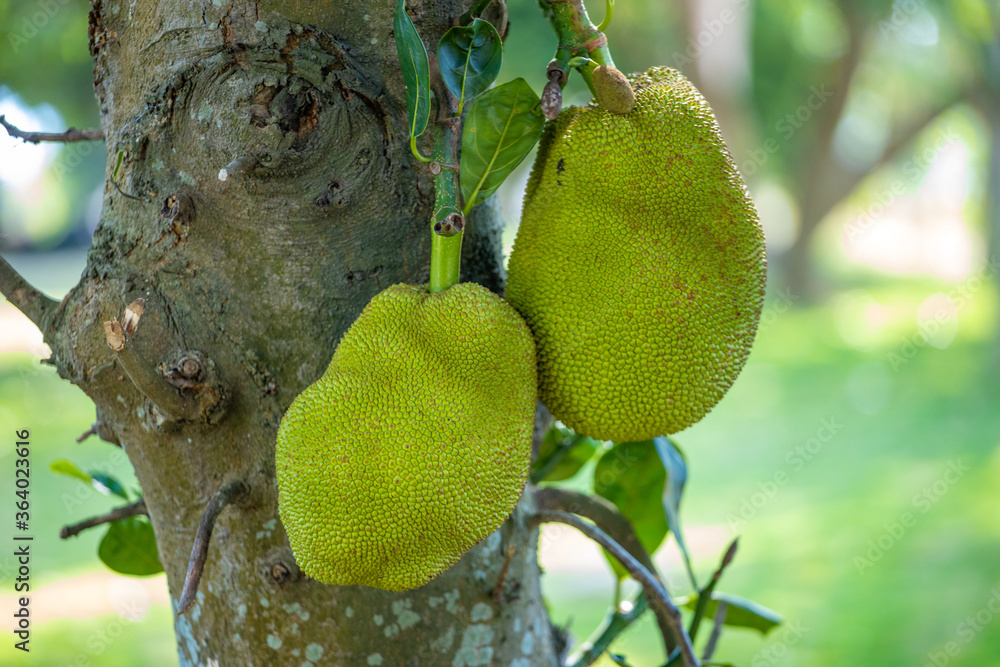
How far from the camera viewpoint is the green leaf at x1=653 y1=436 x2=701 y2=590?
991mm

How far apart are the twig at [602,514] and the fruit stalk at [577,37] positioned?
44 centimetres

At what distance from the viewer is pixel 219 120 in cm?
68

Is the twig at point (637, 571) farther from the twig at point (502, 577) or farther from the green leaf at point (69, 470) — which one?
the green leaf at point (69, 470)

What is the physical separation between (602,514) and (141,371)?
57 cm

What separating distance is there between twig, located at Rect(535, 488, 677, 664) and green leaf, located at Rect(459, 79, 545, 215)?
13.6 inches

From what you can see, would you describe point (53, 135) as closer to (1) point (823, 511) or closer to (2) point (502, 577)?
(2) point (502, 577)

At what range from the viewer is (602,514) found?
0.98 metres

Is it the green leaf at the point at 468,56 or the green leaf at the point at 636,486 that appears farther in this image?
the green leaf at the point at 636,486

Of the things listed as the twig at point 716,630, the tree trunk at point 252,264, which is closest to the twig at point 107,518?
the tree trunk at point 252,264

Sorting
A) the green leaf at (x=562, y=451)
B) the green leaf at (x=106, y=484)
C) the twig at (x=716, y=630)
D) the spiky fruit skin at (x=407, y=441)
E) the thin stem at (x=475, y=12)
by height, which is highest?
the thin stem at (x=475, y=12)

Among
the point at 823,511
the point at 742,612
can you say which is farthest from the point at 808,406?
the point at 742,612

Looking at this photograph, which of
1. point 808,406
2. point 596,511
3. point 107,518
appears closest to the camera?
point 107,518

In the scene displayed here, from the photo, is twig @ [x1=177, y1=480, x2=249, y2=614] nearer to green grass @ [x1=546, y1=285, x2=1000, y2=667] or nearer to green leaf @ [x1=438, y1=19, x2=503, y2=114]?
green leaf @ [x1=438, y1=19, x2=503, y2=114]

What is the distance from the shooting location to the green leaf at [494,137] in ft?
2.41
